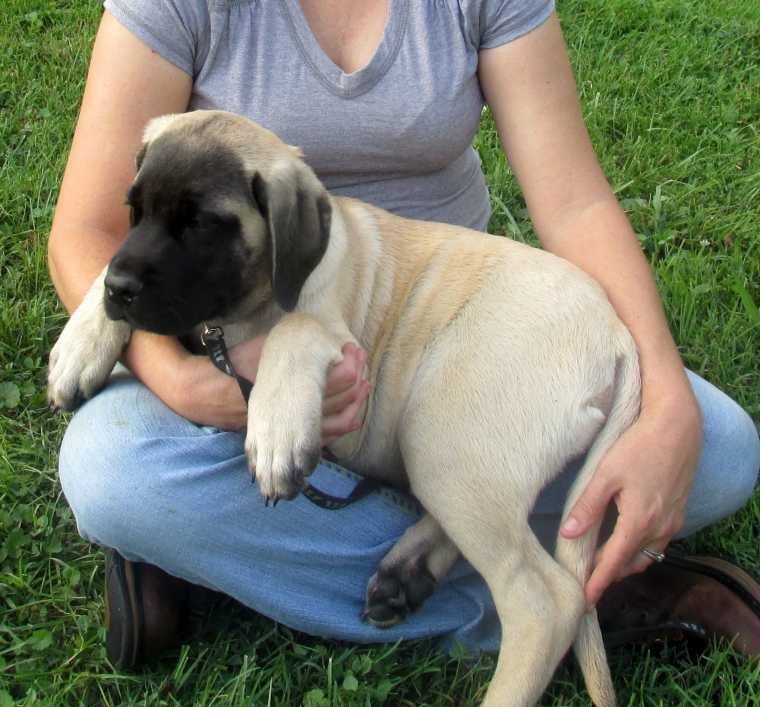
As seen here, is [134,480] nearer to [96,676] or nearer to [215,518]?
[215,518]

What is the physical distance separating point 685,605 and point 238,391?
1.32 metres

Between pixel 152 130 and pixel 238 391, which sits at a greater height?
pixel 152 130

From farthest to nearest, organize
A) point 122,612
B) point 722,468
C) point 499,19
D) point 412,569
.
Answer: point 499,19
point 722,468
point 412,569
point 122,612

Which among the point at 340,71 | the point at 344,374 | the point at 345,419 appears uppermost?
the point at 340,71

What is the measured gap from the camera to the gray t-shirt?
9.23 ft

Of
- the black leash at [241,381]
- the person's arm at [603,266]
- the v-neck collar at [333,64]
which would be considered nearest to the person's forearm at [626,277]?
the person's arm at [603,266]

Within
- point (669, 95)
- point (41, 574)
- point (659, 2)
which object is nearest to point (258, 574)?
point (41, 574)

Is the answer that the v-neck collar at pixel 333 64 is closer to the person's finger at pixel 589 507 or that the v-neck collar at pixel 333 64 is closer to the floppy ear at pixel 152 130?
the floppy ear at pixel 152 130

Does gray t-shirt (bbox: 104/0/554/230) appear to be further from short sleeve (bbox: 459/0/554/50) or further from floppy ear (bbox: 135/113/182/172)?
floppy ear (bbox: 135/113/182/172)

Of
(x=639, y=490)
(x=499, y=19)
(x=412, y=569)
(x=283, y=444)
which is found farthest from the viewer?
(x=499, y=19)

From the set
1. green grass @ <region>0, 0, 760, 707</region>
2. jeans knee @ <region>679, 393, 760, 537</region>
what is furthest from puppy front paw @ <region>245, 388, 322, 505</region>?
jeans knee @ <region>679, 393, 760, 537</region>

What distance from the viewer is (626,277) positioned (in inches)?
110

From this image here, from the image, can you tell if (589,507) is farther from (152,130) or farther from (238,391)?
(152,130)

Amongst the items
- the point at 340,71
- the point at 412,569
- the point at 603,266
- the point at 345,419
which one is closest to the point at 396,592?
the point at 412,569
